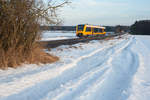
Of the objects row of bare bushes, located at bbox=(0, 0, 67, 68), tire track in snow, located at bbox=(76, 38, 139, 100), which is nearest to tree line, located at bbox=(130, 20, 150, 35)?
row of bare bushes, located at bbox=(0, 0, 67, 68)

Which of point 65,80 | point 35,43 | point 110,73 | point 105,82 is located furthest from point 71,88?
point 35,43

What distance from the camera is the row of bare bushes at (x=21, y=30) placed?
663 cm

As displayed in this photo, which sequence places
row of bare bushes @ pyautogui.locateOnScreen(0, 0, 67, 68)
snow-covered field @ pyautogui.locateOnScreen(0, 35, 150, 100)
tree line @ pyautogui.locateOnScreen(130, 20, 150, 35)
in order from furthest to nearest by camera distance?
1. tree line @ pyautogui.locateOnScreen(130, 20, 150, 35)
2. row of bare bushes @ pyautogui.locateOnScreen(0, 0, 67, 68)
3. snow-covered field @ pyautogui.locateOnScreen(0, 35, 150, 100)

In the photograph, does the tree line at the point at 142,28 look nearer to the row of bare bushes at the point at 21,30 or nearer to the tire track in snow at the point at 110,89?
the row of bare bushes at the point at 21,30

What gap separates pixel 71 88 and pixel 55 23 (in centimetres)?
501

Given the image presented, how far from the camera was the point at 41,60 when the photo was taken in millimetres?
8312

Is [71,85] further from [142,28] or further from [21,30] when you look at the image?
[142,28]

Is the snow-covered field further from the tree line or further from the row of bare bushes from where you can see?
the tree line

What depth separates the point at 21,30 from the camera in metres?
7.57

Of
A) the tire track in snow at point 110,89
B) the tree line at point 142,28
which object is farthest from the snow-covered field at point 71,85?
the tree line at point 142,28

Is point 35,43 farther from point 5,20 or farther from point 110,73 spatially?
point 110,73

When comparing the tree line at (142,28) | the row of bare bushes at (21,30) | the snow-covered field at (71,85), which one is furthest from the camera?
the tree line at (142,28)

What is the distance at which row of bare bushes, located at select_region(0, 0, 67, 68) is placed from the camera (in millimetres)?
6629

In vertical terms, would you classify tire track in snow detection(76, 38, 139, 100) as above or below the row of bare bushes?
below
